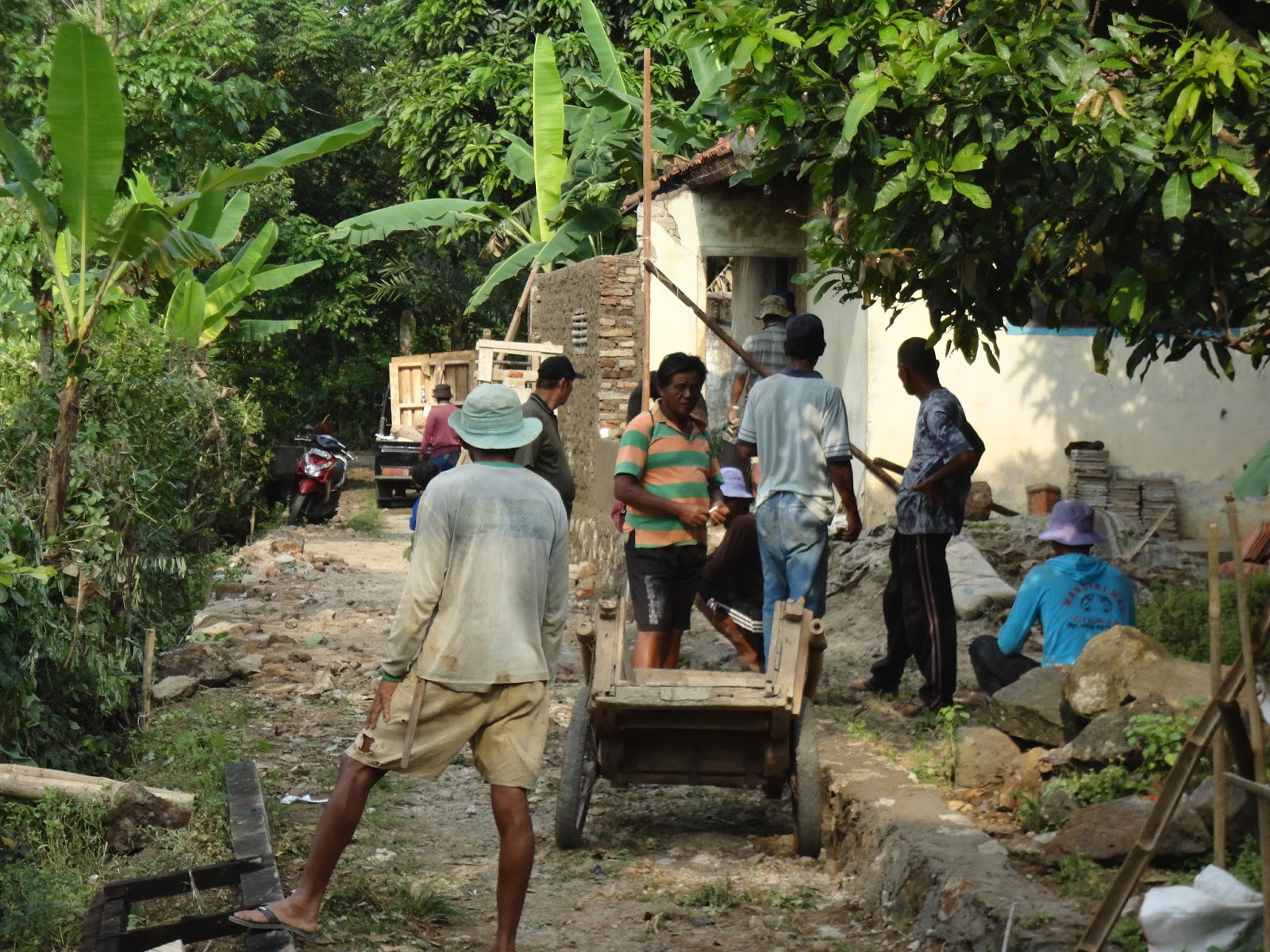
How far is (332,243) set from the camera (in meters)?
25.8

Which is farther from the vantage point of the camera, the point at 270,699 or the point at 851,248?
the point at 270,699

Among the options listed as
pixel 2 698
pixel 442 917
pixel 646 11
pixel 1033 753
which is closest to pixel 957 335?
pixel 1033 753

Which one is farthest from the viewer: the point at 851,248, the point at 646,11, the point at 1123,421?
the point at 646,11

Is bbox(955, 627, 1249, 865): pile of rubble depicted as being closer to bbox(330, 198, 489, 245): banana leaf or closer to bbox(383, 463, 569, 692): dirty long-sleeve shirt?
bbox(383, 463, 569, 692): dirty long-sleeve shirt

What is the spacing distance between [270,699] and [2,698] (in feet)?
6.83

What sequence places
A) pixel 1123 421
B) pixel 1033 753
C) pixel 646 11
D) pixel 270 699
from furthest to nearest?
pixel 646 11 → pixel 1123 421 → pixel 270 699 → pixel 1033 753

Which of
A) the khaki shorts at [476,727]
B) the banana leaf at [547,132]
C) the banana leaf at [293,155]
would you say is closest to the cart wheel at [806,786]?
the khaki shorts at [476,727]

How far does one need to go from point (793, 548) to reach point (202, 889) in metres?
3.13

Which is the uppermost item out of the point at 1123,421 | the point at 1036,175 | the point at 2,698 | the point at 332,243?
the point at 332,243

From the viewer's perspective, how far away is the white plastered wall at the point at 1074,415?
443 inches

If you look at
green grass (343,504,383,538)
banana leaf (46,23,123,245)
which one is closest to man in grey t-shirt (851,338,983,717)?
banana leaf (46,23,123,245)

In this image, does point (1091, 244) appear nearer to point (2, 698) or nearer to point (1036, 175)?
point (1036, 175)

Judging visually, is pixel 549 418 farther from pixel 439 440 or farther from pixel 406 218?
pixel 406 218

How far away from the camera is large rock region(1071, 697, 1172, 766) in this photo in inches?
198
